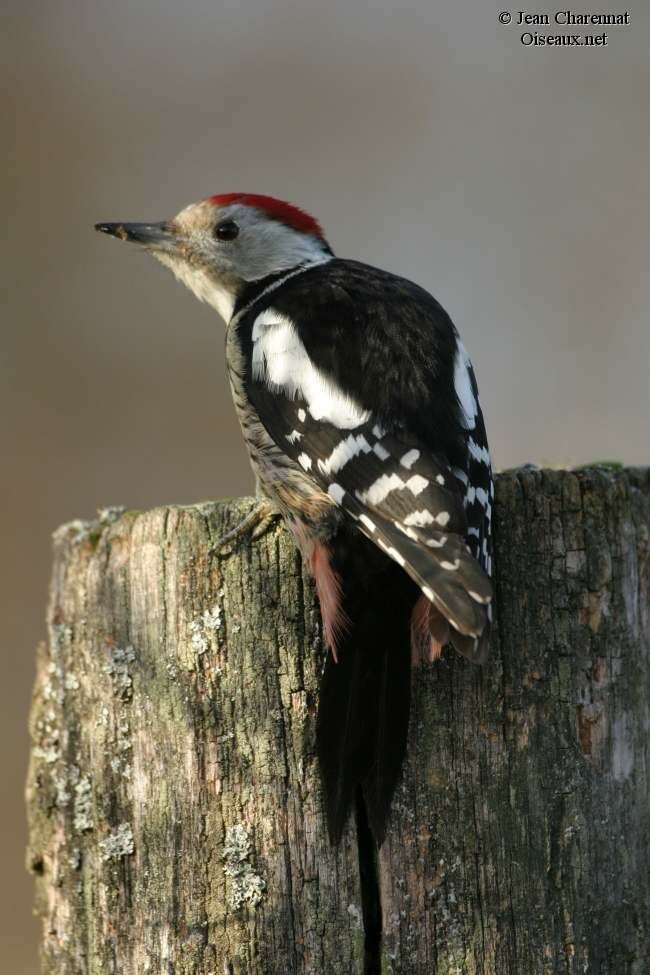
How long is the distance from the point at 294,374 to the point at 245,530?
1.50 feet

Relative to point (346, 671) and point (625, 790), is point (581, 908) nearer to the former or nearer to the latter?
point (625, 790)

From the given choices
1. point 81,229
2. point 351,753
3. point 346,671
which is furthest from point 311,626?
point 81,229

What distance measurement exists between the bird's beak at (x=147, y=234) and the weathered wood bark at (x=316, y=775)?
1.57 m

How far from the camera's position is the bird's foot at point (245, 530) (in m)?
2.33

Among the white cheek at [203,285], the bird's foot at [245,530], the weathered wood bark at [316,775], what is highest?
the white cheek at [203,285]

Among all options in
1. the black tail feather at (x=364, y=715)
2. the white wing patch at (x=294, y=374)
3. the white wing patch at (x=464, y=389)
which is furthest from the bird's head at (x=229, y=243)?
the black tail feather at (x=364, y=715)

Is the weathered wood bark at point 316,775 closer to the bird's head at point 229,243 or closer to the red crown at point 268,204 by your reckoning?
the bird's head at point 229,243

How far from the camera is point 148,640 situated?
2.37 metres

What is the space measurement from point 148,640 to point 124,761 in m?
0.27

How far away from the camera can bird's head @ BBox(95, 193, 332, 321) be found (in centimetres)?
364

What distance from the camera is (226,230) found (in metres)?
3.65

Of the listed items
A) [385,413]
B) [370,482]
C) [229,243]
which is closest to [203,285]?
[229,243]

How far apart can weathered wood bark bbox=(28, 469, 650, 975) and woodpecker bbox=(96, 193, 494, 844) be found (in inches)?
2.6

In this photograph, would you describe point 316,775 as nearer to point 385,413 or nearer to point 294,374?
point 385,413
